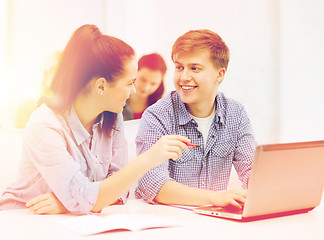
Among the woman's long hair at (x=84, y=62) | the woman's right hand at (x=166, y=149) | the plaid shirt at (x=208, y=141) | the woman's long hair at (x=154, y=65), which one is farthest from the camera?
the woman's long hair at (x=154, y=65)

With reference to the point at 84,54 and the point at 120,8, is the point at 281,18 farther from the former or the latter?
the point at 84,54

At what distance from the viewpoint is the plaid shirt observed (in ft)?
4.87

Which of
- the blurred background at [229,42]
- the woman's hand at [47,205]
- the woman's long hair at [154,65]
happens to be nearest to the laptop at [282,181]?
the woman's hand at [47,205]

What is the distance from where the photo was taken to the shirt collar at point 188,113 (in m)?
1.53

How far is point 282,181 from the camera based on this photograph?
2.94 feet

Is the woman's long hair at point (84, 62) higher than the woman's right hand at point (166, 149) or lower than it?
higher

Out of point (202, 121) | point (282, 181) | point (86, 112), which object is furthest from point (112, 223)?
point (202, 121)

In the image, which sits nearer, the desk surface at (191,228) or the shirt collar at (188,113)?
the desk surface at (191,228)

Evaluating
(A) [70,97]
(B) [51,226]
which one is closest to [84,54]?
(A) [70,97]

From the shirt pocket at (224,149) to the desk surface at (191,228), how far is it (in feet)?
1.80

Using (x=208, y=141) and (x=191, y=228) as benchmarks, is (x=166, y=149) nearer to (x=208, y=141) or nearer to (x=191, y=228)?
(x=191, y=228)

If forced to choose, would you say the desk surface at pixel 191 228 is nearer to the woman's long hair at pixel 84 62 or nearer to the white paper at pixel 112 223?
the white paper at pixel 112 223

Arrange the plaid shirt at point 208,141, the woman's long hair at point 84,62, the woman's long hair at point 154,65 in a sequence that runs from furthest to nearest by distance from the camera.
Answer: the woman's long hair at point 154,65 → the plaid shirt at point 208,141 → the woman's long hair at point 84,62

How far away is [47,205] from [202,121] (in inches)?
30.8
